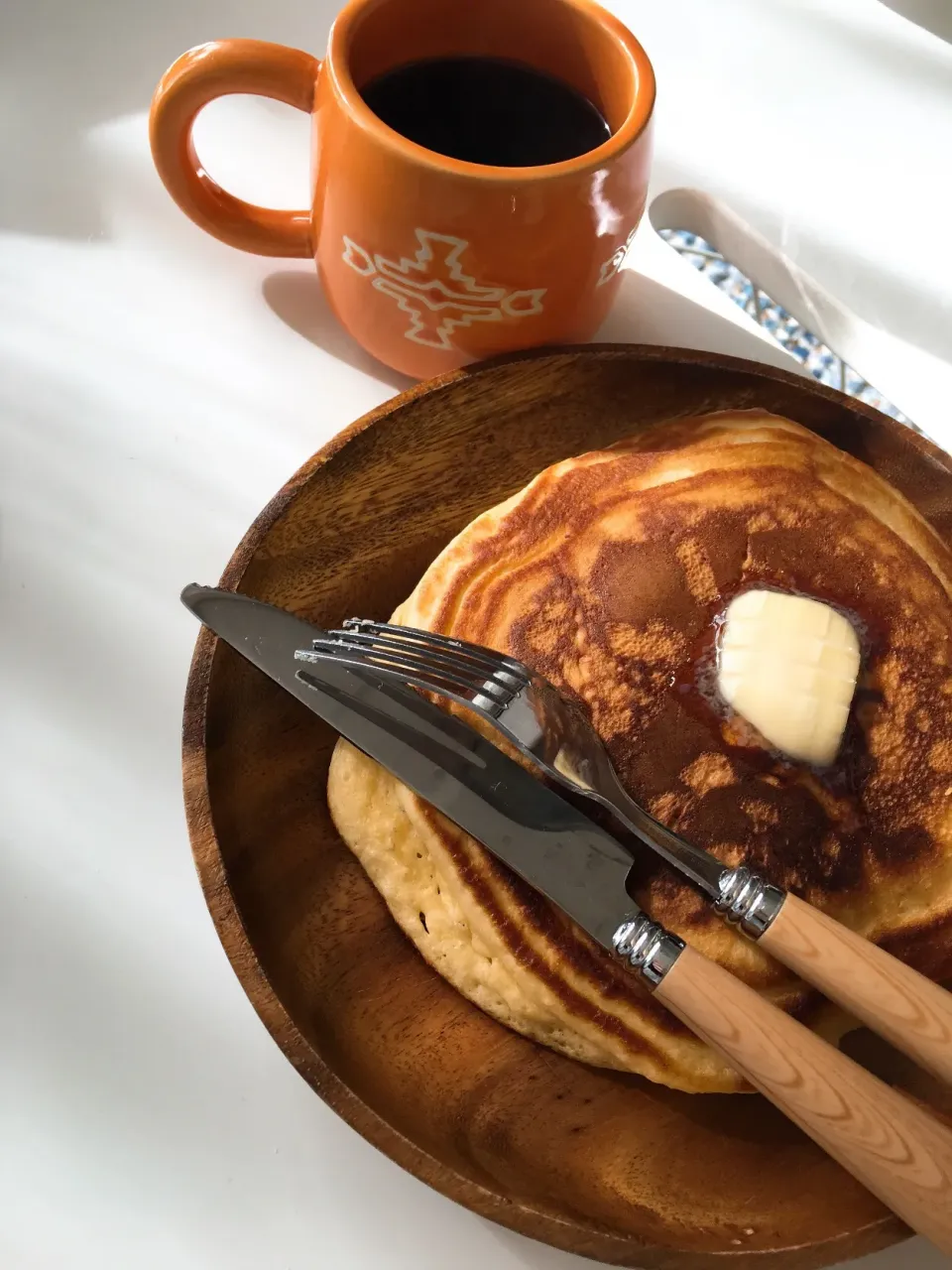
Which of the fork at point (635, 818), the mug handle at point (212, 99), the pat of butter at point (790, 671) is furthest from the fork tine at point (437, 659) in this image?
the mug handle at point (212, 99)

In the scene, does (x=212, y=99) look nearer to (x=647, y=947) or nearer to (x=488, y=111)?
(x=488, y=111)

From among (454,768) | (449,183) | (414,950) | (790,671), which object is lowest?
Answer: (414,950)

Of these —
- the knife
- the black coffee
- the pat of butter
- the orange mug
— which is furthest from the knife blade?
the black coffee

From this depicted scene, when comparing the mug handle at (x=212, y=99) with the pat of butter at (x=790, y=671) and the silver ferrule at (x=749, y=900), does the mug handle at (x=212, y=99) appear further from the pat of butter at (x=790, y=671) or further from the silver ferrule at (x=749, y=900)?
the silver ferrule at (x=749, y=900)

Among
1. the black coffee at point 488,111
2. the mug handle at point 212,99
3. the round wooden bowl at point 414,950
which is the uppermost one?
the black coffee at point 488,111

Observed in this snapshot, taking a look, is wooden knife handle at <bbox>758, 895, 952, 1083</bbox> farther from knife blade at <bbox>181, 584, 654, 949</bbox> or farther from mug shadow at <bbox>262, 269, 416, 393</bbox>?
mug shadow at <bbox>262, 269, 416, 393</bbox>

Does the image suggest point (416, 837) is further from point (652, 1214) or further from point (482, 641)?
point (652, 1214)

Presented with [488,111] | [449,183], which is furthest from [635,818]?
[488,111]
